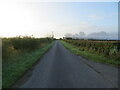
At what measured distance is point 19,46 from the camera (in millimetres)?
27516

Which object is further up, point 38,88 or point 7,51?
point 7,51

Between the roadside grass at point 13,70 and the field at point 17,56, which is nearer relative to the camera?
the roadside grass at point 13,70

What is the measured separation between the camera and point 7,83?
8.21 metres

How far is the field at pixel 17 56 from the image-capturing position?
412 inches

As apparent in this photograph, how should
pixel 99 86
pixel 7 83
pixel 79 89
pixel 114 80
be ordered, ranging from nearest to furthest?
pixel 79 89 < pixel 99 86 < pixel 7 83 < pixel 114 80

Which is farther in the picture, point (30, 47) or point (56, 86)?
point (30, 47)

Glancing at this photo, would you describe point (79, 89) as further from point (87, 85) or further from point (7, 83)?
point (7, 83)

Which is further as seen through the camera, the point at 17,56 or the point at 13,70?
the point at 17,56

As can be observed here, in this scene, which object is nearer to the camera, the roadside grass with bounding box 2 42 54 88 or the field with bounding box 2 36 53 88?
the roadside grass with bounding box 2 42 54 88

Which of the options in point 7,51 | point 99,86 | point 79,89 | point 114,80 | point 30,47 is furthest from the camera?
point 30,47

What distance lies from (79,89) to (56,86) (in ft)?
3.26

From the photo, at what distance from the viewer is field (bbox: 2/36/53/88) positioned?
34.3 feet

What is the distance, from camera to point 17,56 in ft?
66.5

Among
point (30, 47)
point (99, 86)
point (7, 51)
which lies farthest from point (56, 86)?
point (30, 47)
